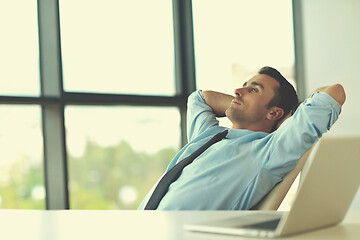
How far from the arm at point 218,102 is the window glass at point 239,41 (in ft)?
5.01

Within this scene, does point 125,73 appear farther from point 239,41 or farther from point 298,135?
point 298,135

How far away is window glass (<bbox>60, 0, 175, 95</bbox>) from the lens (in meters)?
3.46

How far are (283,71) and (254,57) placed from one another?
0.82 feet

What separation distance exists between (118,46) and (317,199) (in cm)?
297

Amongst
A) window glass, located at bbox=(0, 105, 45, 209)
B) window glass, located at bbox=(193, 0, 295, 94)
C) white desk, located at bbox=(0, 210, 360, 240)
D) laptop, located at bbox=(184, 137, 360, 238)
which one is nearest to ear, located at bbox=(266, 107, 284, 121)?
white desk, located at bbox=(0, 210, 360, 240)

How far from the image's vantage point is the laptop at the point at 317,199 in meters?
0.84

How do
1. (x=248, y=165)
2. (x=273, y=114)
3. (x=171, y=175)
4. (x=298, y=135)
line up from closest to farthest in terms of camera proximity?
(x=298, y=135) → (x=248, y=165) → (x=171, y=175) → (x=273, y=114)

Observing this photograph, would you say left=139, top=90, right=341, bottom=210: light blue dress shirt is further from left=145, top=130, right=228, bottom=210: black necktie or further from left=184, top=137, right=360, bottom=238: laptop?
left=184, top=137, right=360, bottom=238: laptop

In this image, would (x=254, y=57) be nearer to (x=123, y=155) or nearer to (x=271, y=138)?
(x=123, y=155)

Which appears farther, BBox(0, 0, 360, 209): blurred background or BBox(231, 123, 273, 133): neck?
BBox(0, 0, 360, 209): blurred background

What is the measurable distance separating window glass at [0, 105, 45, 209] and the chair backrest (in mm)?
1773

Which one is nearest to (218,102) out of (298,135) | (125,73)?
(298,135)

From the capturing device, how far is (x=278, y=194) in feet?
6.17

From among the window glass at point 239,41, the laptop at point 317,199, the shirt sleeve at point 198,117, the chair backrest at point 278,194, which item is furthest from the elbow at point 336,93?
the window glass at point 239,41
